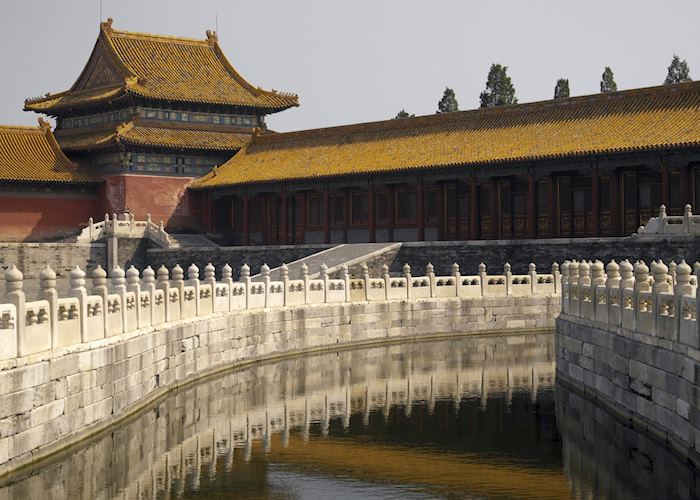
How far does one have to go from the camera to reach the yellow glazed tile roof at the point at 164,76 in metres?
58.3

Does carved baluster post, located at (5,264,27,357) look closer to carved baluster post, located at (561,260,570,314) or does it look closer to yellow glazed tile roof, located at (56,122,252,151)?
carved baluster post, located at (561,260,570,314)

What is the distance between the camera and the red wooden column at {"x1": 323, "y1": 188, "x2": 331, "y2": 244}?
51.5 meters

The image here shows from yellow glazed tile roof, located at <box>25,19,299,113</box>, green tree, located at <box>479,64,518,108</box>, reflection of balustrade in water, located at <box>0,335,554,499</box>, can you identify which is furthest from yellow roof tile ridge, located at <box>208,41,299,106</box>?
reflection of balustrade in water, located at <box>0,335,554,499</box>

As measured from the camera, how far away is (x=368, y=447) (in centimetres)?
1844

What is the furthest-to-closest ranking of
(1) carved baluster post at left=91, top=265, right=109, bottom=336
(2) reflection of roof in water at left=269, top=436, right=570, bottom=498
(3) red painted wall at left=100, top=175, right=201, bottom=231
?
(3) red painted wall at left=100, top=175, right=201, bottom=231 < (1) carved baluster post at left=91, top=265, right=109, bottom=336 < (2) reflection of roof in water at left=269, top=436, right=570, bottom=498

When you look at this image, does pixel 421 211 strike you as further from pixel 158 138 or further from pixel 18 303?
pixel 18 303

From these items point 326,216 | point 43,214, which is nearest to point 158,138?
point 43,214

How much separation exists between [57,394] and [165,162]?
1631 inches

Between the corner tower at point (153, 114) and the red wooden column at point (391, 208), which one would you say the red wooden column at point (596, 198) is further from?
the corner tower at point (153, 114)

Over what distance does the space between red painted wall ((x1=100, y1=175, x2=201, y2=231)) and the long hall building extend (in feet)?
2.73

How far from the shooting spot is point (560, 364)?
2564 cm

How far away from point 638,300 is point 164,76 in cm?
4386

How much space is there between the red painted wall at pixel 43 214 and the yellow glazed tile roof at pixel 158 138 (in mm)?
2679

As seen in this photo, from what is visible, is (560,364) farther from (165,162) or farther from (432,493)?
(165,162)
